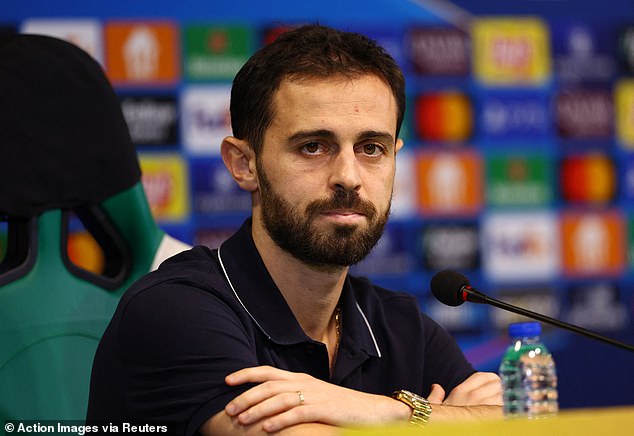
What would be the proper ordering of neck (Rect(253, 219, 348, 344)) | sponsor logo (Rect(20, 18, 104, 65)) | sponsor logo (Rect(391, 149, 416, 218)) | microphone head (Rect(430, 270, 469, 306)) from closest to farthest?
microphone head (Rect(430, 270, 469, 306))
neck (Rect(253, 219, 348, 344))
sponsor logo (Rect(20, 18, 104, 65))
sponsor logo (Rect(391, 149, 416, 218))

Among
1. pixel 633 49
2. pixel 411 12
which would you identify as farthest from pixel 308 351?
pixel 633 49

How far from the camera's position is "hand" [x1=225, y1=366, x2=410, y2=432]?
144 cm

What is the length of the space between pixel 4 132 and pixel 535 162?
2701mm

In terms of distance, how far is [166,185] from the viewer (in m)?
3.71

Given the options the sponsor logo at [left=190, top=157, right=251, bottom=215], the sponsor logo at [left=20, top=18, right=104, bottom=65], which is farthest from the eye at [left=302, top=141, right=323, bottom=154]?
the sponsor logo at [left=20, top=18, right=104, bottom=65]

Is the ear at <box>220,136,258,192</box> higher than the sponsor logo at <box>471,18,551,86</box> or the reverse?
the reverse

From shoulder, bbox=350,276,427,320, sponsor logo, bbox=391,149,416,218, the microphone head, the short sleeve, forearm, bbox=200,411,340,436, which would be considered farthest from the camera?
sponsor logo, bbox=391,149,416,218

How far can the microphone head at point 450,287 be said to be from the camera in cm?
168

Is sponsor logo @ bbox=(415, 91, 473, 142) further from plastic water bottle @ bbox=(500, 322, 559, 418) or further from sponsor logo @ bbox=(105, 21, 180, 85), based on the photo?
plastic water bottle @ bbox=(500, 322, 559, 418)

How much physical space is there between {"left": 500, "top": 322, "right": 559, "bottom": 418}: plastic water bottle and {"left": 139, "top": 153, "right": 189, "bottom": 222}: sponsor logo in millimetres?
2191

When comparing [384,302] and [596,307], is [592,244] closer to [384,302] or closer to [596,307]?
[596,307]

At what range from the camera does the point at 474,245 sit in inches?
155

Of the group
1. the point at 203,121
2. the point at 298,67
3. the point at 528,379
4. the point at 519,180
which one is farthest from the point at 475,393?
the point at 519,180

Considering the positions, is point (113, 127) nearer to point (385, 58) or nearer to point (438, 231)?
point (385, 58)
